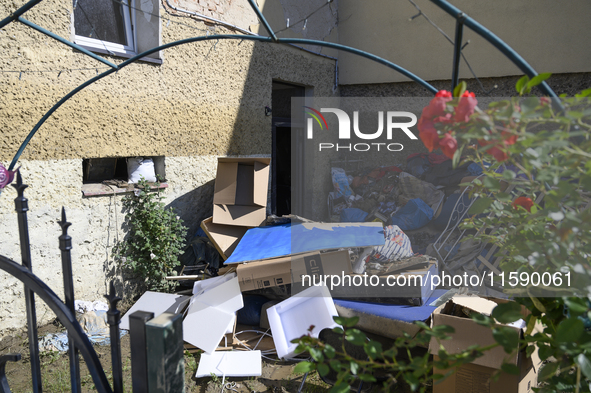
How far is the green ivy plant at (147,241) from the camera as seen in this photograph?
4.04 meters

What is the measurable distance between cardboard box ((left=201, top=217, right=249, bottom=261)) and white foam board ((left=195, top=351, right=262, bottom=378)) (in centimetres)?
115

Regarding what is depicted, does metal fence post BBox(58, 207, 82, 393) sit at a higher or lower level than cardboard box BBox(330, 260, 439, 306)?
higher

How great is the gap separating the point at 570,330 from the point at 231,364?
267 centimetres

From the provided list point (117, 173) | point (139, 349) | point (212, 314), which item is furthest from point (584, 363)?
point (117, 173)

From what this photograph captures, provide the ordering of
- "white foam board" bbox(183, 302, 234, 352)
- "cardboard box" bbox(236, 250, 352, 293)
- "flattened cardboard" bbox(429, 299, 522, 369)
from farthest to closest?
"cardboard box" bbox(236, 250, 352, 293)
"white foam board" bbox(183, 302, 234, 352)
"flattened cardboard" bbox(429, 299, 522, 369)

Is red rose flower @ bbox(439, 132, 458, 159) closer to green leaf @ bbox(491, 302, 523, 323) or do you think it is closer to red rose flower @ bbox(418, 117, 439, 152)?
red rose flower @ bbox(418, 117, 439, 152)

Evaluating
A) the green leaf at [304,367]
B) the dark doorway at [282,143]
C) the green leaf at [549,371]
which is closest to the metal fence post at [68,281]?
the green leaf at [304,367]

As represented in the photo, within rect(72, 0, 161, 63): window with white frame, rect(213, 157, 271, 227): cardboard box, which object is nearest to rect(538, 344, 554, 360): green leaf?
rect(213, 157, 271, 227): cardboard box

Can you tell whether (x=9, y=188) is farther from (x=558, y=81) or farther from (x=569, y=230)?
(x=558, y=81)

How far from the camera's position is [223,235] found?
14.1ft

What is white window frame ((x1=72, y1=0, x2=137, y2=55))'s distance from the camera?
12.5ft

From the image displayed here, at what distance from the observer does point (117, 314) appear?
3.93 feet

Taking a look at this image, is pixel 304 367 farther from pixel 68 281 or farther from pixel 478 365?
pixel 478 365

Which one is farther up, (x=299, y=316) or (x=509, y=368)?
(x=509, y=368)
